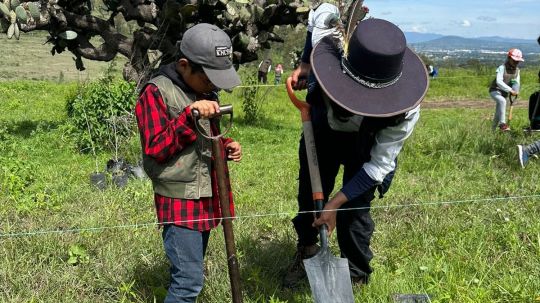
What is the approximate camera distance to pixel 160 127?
2.10m

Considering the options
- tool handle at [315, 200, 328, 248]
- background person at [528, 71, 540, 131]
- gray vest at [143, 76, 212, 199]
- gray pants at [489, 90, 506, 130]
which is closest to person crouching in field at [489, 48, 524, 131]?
gray pants at [489, 90, 506, 130]

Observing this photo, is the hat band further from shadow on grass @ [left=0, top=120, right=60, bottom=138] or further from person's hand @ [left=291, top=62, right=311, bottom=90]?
shadow on grass @ [left=0, top=120, right=60, bottom=138]

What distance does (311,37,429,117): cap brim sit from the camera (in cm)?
204

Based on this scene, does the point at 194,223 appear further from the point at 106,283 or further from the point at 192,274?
the point at 106,283

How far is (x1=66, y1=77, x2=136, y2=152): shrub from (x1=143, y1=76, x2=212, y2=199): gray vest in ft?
13.2

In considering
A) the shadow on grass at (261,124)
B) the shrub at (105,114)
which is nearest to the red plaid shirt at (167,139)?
the shrub at (105,114)

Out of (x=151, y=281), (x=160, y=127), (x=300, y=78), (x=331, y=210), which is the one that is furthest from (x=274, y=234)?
(x=160, y=127)

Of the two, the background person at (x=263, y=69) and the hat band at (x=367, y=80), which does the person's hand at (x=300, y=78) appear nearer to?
the hat band at (x=367, y=80)

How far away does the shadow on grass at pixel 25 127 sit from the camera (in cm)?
780

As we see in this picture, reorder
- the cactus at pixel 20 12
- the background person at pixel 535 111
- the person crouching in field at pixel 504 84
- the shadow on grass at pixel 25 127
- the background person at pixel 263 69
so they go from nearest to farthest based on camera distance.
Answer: the cactus at pixel 20 12, the background person at pixel 535 111, the shadow on grass at pixel 25 127, the person crouching in field at pixel 504 84, the background person at pixel 263 69

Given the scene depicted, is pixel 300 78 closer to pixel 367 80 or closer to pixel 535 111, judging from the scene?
pixel 367 80

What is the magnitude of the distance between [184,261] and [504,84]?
7.94 meters

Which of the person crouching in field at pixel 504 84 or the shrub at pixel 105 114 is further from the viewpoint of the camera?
the person crouching in field at pixel 504 84

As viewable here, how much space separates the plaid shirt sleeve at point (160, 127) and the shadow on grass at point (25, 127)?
612cm
